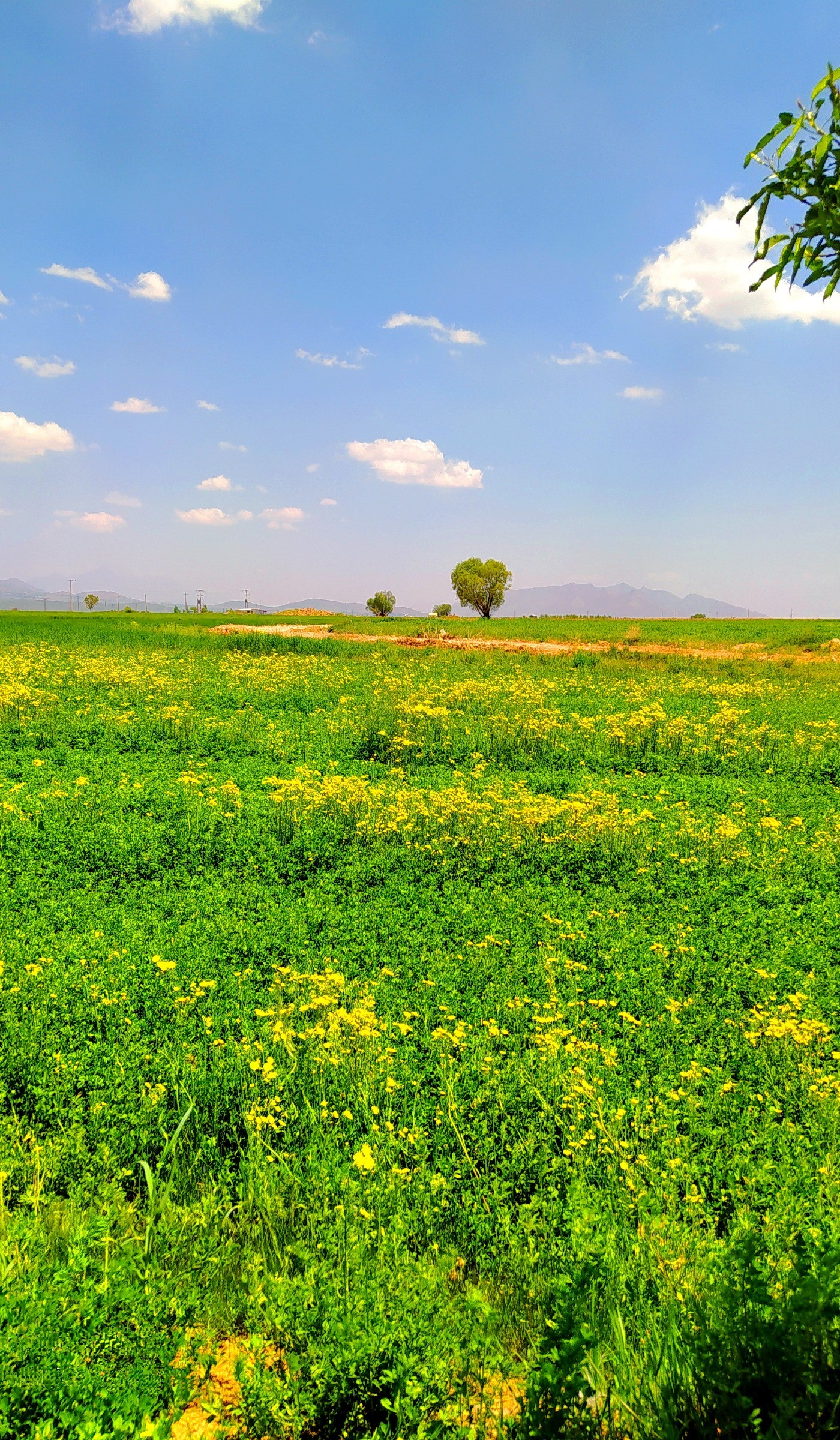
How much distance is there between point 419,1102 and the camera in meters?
4.55

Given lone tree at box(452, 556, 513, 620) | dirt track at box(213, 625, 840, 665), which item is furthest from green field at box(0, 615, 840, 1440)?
lone tree at box(452, 556, 513, 620)

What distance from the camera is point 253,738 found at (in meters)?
13.4

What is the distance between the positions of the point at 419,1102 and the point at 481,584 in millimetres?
103590

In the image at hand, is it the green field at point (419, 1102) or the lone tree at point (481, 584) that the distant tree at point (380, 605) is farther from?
the green field at point (419, 1102)

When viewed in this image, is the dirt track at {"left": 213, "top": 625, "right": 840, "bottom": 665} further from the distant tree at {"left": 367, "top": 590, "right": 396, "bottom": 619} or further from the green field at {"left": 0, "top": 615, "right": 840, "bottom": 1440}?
the distant tree at {"left": 367, "top": 590, "right": 396, "bottom": 619}

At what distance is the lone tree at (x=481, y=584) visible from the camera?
105 m

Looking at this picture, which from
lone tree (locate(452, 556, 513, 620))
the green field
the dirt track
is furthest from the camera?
lone tree (locate(452, 556, 513, 620))

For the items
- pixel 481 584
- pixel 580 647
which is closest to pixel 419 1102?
pixel 580 647

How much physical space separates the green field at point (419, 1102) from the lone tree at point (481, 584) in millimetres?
95876

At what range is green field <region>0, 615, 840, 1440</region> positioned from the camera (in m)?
2.55

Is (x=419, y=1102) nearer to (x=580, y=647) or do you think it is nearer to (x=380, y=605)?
(x=580, y=647)

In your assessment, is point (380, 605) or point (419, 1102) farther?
point (380, 605)

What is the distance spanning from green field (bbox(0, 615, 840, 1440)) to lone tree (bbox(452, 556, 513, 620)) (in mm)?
95876

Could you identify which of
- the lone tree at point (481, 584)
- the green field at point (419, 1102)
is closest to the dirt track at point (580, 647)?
the green field at point (419, 1102)
